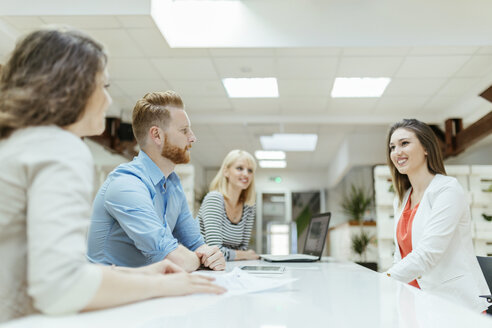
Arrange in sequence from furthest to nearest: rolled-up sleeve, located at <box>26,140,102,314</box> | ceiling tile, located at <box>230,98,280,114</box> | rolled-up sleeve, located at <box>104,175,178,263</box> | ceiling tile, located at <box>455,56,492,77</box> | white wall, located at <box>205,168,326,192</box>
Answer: white wall, located at <box>205,168,326,192</box>
ceiling tile, located at <box>230,98,280,114</box>
ceiling tile, located at <box>455,56,492,77</box>
rolled-up sleeve, located at <box>104,175,178,263</box>
rolled-up sleeve, located at <box>26,140,102,314</box>

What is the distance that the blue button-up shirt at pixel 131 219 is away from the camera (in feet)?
4.39

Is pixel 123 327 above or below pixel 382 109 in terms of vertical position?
below

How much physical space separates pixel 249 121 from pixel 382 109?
2.03 m

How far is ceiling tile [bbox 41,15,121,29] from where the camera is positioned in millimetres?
3832

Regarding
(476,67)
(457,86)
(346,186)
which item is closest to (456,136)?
(457,86)

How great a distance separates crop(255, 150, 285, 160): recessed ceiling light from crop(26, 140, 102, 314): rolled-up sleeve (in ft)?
28.7

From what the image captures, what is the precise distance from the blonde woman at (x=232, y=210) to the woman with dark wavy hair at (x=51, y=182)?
62.4 inches

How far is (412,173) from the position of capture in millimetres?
2176

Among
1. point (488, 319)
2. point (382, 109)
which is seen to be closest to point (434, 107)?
point (382, 109)

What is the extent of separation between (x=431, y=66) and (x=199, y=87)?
110 inches

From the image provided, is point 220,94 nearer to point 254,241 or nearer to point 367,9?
point 367,9

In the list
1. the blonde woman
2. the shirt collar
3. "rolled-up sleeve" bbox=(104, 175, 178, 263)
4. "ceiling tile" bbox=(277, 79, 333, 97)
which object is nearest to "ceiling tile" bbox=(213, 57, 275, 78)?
"ceiling tile" bbox=(277, 79, 333, 97)

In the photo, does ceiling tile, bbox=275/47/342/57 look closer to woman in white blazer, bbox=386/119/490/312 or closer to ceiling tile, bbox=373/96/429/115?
ceiling tile, bbox=373/96/429/115

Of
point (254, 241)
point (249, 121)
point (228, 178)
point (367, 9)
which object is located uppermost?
point (367, 9)
